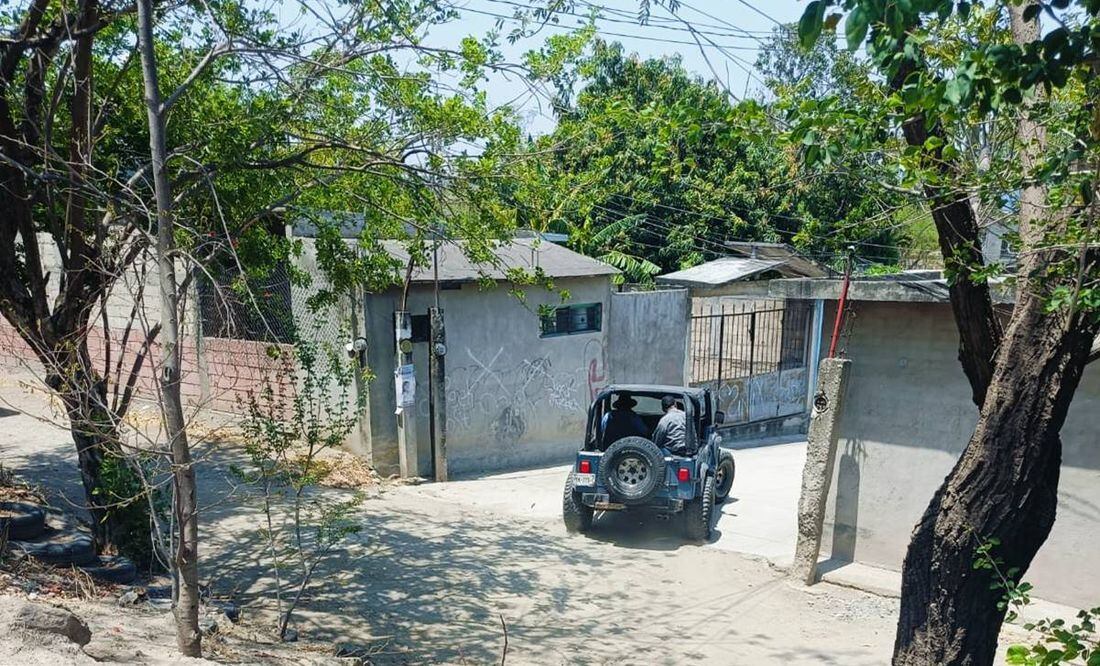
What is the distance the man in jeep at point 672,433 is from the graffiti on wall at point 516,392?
387 cm

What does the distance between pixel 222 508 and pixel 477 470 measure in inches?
167

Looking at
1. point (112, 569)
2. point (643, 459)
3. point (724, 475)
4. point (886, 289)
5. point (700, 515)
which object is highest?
point (886, 289)

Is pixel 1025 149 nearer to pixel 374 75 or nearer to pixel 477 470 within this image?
pixel 374 75

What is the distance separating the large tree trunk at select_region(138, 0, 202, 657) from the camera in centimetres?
505

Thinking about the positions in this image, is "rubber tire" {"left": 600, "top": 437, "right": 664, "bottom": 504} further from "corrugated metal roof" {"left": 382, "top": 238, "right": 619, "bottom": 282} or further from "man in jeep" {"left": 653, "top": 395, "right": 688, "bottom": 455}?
"corrugated metal roof" {"left": 382, "top": 238, "right": 619, "bottom": 282}

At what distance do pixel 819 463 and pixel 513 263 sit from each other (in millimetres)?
5973

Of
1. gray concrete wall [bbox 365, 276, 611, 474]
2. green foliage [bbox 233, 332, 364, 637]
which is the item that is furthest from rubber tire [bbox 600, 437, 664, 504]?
gray concrete wall [bbox 365, 276, 611, 474]

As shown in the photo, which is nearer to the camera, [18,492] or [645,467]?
[18,492]

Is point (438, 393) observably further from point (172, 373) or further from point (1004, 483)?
point (1004, 483)

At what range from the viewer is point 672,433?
34.2 feet

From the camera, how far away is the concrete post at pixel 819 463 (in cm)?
909

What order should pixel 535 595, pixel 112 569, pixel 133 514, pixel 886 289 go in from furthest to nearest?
1. pixel 886 289
2. pixel 535 595
3. pixel 133 514
4. pixel 112 569

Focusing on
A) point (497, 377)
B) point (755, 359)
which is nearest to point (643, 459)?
point (497, 377)

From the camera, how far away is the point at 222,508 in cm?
1046
